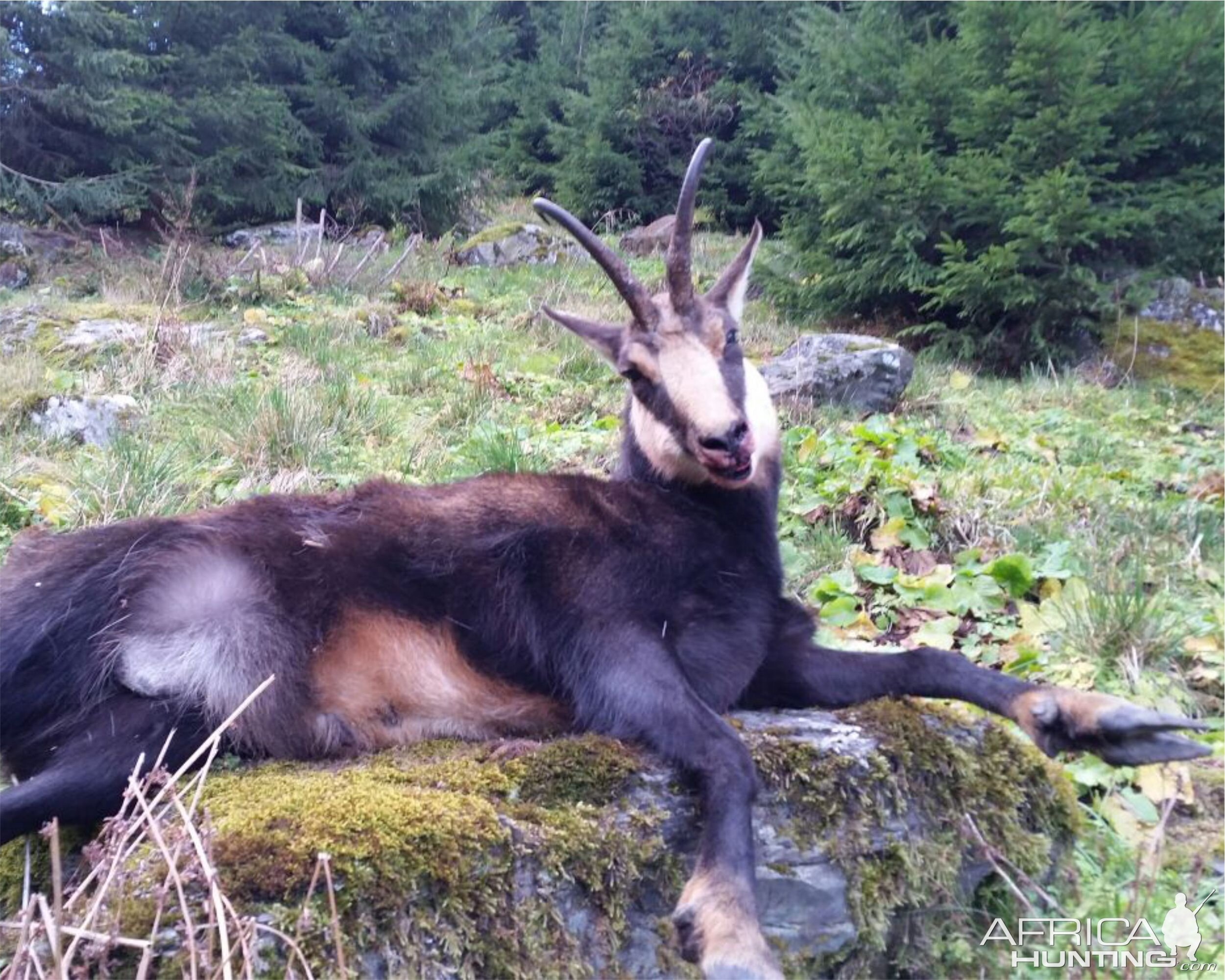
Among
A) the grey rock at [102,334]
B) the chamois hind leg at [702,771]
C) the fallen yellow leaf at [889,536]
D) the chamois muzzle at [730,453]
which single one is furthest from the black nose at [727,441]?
the grey rock at [102,334]

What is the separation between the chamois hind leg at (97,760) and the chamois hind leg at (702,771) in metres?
1.06

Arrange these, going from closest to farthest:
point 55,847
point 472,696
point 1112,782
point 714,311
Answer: point 55,847 → point 472,696 → point 1112,782 → point 714,311

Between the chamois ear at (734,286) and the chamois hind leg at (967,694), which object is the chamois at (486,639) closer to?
the chamois hind leg at (967,694)

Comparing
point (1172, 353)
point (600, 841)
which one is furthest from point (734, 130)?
point (600, 841)

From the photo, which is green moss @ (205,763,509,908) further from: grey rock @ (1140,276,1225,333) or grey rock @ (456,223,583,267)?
grey rock @ (456,223,583,267)

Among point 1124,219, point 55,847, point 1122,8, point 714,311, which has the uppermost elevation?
point 1122,8

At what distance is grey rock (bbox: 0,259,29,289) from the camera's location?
1209cm

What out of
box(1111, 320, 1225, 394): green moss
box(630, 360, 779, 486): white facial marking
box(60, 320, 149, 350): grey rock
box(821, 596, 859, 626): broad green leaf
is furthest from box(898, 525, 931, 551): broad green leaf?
box(60, 320, 149, 350): grey rock

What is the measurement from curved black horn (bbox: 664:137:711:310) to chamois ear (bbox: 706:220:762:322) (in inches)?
6.2

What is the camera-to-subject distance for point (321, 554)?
3.01 metres

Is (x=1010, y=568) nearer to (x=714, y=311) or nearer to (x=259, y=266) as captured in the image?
(x=714, y=311)

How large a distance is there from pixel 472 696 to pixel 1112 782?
2.04 metres

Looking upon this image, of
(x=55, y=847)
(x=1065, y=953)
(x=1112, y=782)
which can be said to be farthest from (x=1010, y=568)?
(x=55, y=847)

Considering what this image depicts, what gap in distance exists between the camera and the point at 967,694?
121 inches
